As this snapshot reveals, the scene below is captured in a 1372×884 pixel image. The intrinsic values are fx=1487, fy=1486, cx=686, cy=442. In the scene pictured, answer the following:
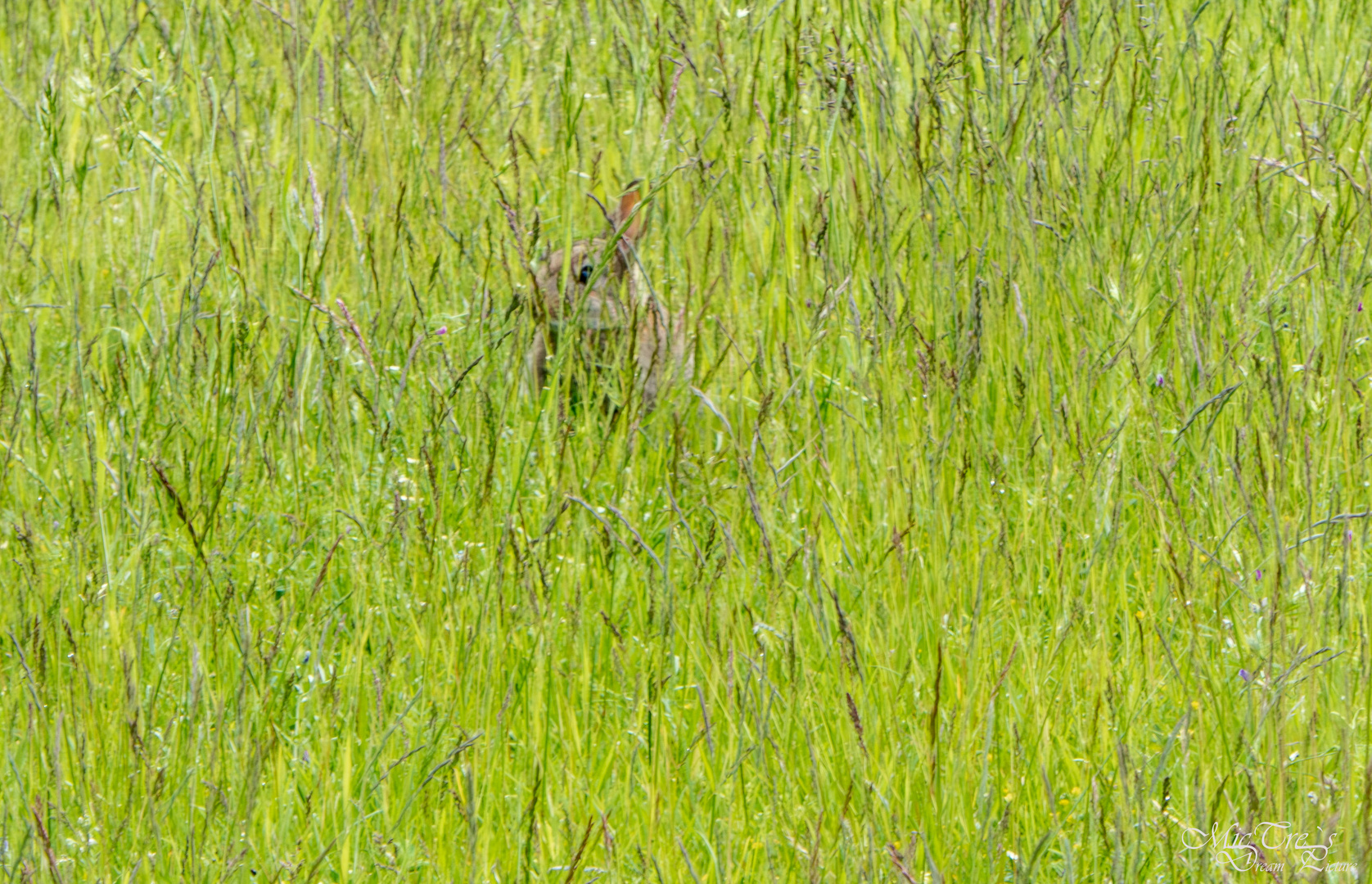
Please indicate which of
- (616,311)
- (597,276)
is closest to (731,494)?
(597,276)

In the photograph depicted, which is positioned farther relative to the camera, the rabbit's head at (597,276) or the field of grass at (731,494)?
the rabbit's head at (597,276)

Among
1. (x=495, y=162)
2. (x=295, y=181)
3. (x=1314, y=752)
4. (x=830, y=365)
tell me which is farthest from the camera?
(x=495, y=162)

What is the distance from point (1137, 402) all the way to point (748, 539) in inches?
30.2

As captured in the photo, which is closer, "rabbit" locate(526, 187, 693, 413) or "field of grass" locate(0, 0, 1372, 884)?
"field of grass" locate(0, 0, 1372, 884)

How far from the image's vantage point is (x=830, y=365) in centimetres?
305

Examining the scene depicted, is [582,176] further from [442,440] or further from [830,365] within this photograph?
[442,440]

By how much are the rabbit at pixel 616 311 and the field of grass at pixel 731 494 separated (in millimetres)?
80

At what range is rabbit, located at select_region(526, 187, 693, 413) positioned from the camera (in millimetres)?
2416

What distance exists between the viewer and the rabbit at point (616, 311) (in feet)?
7.93

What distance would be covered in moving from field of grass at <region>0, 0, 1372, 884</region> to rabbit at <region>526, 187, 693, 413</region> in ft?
0.26

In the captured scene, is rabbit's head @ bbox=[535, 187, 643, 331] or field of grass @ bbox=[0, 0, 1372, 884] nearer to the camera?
field of grass @ bbox=[0, 0, 1372, 884]

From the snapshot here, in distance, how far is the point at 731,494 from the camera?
2.67 metres

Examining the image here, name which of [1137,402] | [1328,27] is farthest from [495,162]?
[1328,27]

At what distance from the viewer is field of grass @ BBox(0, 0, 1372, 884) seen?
68.9 inches
